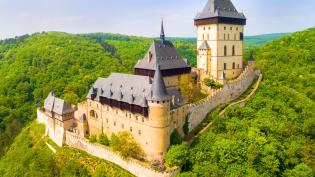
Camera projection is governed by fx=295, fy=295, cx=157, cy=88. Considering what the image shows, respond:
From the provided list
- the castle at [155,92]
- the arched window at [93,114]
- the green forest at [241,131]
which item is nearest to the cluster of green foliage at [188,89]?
the castle at [155,92]

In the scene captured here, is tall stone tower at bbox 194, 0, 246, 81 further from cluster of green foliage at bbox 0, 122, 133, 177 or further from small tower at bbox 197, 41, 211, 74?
cluster of green foliage at bbox 0, 122, 133, 177

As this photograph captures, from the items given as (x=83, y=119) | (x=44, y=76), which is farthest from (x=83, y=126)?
(x=44, y=76)

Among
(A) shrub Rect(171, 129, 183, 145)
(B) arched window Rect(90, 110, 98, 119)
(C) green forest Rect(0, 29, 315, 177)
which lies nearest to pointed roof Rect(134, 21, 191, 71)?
(C) green forest Rect(0, 29, 315, 177)

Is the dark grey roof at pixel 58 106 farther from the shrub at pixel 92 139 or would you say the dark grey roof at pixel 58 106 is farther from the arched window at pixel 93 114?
the shrub at pixel 92 139

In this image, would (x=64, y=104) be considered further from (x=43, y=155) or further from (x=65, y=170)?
(x=65, y=170)

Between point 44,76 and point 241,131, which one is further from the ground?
point 44,76

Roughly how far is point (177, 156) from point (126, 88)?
11.8 meters

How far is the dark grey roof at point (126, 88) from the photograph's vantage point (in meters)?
36.7

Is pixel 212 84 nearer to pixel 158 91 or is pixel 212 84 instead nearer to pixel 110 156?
pixel 158 91

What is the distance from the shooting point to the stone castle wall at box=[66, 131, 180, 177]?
111 feet

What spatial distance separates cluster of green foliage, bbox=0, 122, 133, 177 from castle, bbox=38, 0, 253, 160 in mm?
3245

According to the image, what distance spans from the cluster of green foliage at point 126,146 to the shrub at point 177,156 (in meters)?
4.65

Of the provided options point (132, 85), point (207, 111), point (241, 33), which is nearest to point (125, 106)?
point (132, 85)

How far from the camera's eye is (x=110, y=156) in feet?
130
